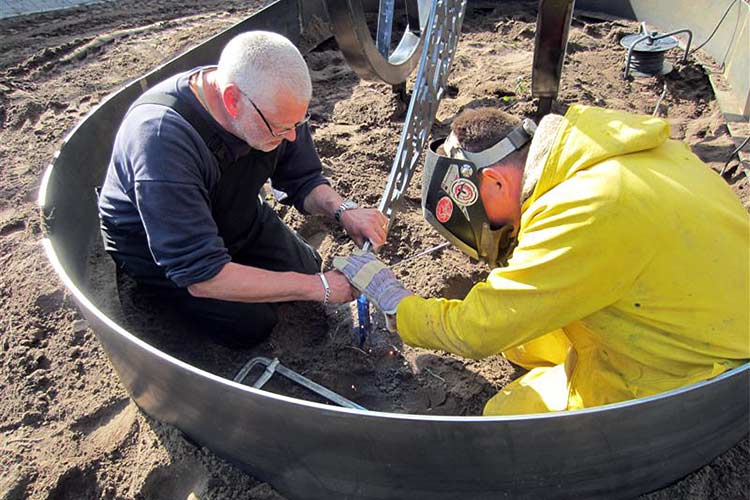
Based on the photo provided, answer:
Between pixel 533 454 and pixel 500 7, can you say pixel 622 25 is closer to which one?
pixel 500 7

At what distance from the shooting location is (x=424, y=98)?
4.01 metres

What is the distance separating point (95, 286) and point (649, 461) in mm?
2783

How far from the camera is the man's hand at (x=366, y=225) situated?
10.1 feet

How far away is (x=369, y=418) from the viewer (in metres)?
1.98

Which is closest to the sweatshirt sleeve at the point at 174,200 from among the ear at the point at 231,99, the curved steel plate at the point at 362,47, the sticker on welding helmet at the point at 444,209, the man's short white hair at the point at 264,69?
the ear at the point at 231,99

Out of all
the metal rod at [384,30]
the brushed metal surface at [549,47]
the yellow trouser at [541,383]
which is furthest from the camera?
the metal rod at [384,30]

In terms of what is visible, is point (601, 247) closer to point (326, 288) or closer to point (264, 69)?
point (326, 288)

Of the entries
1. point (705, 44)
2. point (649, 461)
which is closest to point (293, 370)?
point (649, 461)

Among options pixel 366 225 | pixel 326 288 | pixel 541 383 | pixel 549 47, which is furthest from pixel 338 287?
pixel 549 47

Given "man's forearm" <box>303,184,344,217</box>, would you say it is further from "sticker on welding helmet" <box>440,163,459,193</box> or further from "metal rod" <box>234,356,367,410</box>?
"sticker on welding helmet" <box>440,163,459,193</box>

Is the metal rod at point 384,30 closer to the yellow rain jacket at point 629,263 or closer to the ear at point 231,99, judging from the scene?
the ear at point 231,99

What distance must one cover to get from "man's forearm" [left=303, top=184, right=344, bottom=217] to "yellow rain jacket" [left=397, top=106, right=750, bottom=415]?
48.7 inches

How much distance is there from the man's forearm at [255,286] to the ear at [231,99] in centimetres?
61

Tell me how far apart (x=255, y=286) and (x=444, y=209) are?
2.80 ft
